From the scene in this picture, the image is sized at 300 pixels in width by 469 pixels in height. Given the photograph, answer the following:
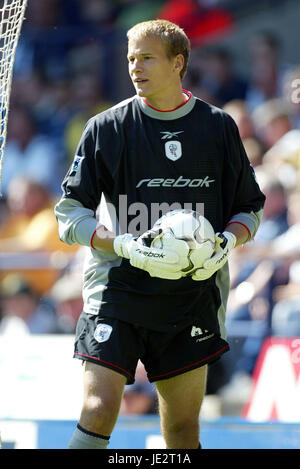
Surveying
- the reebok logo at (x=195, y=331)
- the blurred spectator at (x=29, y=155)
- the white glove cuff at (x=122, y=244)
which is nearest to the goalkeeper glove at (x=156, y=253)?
the white glove cuff at (x=122, y=244)

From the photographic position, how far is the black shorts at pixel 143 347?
10.1 ft

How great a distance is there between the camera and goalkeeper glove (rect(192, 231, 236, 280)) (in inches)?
120

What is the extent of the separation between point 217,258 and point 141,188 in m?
0.41

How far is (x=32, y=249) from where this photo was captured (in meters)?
6.30

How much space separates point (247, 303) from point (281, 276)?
30 centimetres

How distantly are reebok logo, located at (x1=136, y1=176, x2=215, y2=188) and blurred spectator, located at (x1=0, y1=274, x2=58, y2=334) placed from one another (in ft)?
10.0

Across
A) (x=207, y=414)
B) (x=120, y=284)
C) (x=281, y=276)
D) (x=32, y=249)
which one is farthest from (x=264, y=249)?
(x=120, y=284)

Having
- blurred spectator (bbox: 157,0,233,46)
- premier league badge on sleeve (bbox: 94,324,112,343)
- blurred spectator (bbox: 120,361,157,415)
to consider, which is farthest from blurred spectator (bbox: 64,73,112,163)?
premier league badge on sleeve (bbox: 94,324,112,343)

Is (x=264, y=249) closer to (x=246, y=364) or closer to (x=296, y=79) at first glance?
(x=246, y=364)

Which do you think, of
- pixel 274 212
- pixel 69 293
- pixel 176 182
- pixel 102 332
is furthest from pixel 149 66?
pixel 69 293

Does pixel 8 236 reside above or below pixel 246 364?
above

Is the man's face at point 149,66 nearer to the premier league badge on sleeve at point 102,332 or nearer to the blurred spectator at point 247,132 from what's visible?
the premier league badge on sleeve at point 102,332

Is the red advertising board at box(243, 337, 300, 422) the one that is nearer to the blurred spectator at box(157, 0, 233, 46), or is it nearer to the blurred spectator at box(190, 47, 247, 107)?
the blurred spectator at box(190, 47, 247, 107)

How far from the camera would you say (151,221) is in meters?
3.22
